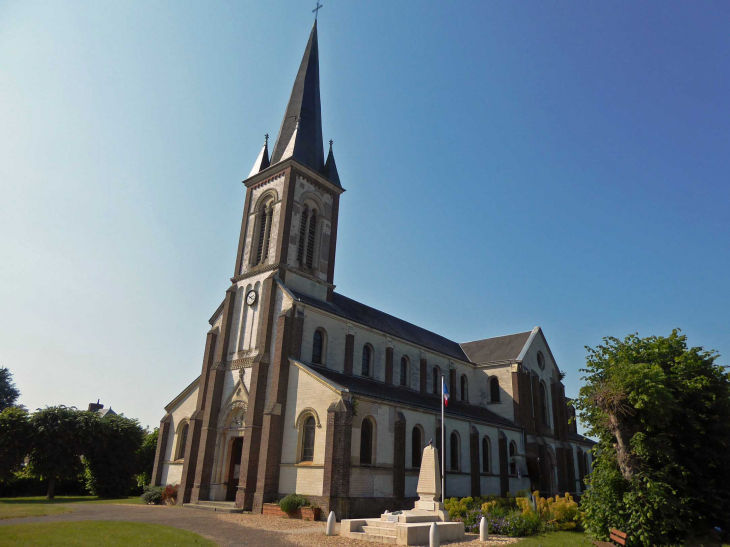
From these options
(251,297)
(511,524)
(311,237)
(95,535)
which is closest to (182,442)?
(251,297)

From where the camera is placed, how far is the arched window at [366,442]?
84.3 ft

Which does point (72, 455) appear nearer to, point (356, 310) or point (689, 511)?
point (356, 310)

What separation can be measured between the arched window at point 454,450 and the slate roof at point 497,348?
39.6 feet

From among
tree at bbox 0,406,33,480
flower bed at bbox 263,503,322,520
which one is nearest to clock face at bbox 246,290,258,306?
flower bed at bbox 263,503,322,520

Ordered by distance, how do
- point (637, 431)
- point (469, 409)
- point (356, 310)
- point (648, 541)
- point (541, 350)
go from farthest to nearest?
point (541, 350) < point (469, 409) < point (356, 310) < point (637, 431) < point (648, 541)

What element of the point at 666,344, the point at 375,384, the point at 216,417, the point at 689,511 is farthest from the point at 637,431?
the point at 216,417

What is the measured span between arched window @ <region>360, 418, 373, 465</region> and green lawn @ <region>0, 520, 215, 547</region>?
10.6m

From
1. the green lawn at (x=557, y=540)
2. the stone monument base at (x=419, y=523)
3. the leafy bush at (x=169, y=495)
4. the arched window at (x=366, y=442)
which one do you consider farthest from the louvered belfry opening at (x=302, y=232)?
the green lawn at (x=557, y=540)

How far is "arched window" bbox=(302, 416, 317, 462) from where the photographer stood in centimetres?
2497

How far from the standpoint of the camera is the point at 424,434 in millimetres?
29688

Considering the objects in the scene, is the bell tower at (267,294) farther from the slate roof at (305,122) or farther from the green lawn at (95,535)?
the green lawn at (95,535)

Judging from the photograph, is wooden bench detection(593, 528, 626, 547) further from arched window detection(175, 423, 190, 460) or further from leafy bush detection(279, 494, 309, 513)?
arched window detection(175, 423, 190, 460)

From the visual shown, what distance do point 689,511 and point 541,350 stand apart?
105ft

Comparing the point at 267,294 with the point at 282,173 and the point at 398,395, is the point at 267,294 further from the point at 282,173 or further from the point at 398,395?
the point at 398,395
